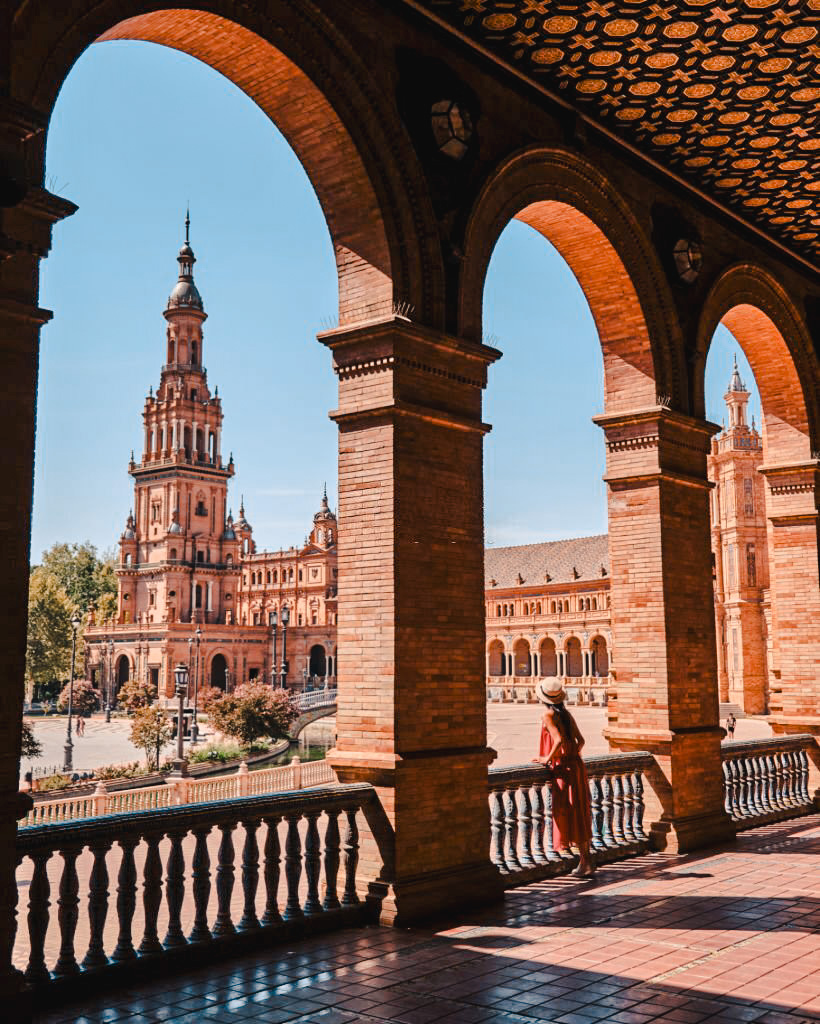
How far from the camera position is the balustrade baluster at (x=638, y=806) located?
32.4ft

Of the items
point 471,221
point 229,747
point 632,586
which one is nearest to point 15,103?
point 471,221

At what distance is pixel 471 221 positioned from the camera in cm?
812

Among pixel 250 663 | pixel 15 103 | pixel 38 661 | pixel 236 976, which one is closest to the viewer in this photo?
pixel 15 103

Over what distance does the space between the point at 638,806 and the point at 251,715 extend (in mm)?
36725

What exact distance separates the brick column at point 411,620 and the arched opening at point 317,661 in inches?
3362

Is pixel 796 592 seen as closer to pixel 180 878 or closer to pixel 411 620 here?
pixel 411 620

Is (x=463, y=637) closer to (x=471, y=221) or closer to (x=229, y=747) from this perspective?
(x=471, y=221)

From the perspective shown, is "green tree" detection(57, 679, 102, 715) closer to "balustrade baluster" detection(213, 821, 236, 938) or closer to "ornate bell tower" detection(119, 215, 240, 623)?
"ornate bell tower" detection(119, 215, 240, 623)

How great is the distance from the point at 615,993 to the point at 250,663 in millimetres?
84832

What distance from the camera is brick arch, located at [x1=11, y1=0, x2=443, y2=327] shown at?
6770 mm

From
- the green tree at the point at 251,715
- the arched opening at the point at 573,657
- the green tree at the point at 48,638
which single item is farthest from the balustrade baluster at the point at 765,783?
the green tree at the point at 48,638

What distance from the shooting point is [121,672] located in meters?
87.4

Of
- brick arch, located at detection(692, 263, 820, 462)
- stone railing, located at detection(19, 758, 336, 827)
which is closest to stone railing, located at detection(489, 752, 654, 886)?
brick arch, located at detection(692, 263, 820, 462)

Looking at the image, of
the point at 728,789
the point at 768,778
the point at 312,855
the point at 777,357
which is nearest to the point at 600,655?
the point at 777,357
